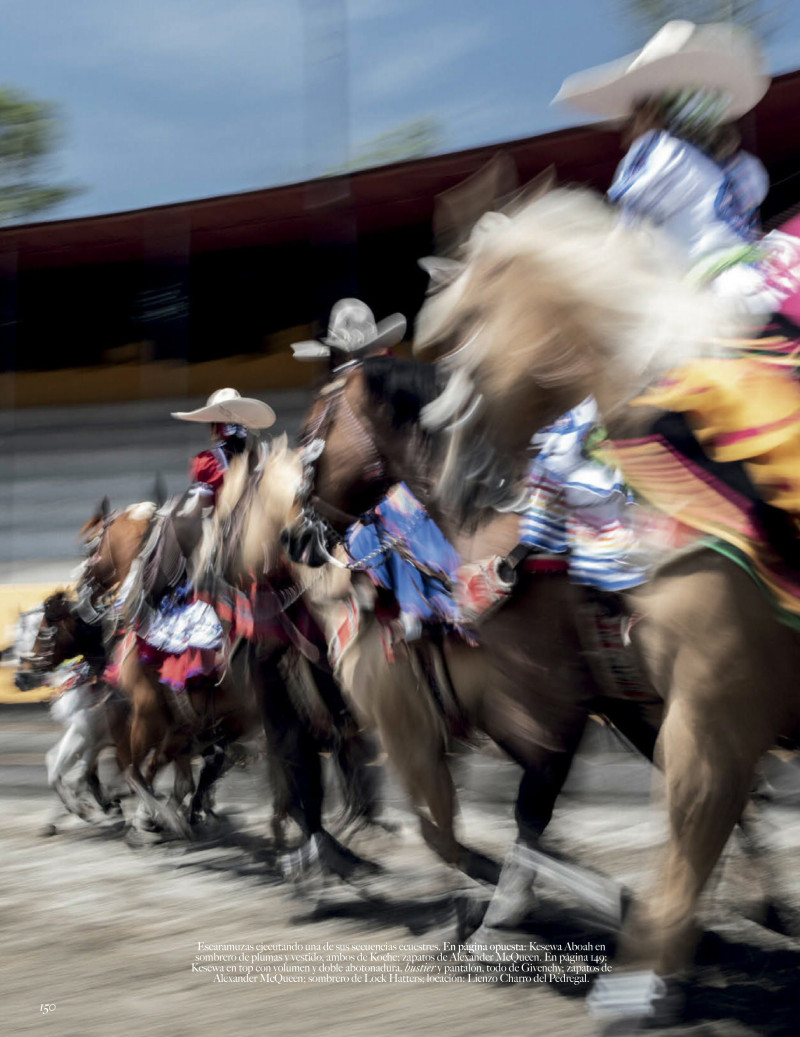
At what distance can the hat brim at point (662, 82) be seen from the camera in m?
2.77

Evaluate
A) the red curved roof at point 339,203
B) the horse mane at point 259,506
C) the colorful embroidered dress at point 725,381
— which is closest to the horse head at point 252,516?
the horse mane at point 259,506

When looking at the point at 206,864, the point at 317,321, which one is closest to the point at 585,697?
the point at 206,864

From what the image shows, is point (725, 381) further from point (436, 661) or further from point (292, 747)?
point (292, 747)

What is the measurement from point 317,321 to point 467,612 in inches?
213

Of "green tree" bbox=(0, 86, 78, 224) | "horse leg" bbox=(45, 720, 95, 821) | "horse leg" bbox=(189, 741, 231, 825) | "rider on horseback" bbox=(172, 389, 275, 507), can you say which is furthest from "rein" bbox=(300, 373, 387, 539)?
"green tree" bbox=(0, 86, 78, 224)

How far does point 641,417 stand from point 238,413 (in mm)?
3545

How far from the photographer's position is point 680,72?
9.11 feet

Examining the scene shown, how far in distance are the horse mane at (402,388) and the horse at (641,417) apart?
2.65 ft

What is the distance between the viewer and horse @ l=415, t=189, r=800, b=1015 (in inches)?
91.8

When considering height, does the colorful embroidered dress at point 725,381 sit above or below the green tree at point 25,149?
below

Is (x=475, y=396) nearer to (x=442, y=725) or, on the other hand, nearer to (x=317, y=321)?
(x=442, y=725)

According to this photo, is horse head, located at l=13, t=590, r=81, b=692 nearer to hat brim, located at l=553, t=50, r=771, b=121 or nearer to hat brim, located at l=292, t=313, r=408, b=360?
hat brim, located at l=292, t=313, r=408, b=360

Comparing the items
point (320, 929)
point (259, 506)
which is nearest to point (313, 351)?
point (259, 506)

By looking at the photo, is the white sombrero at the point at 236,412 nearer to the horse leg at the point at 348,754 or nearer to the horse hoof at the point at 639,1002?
the horse leg at the point at 348,754
